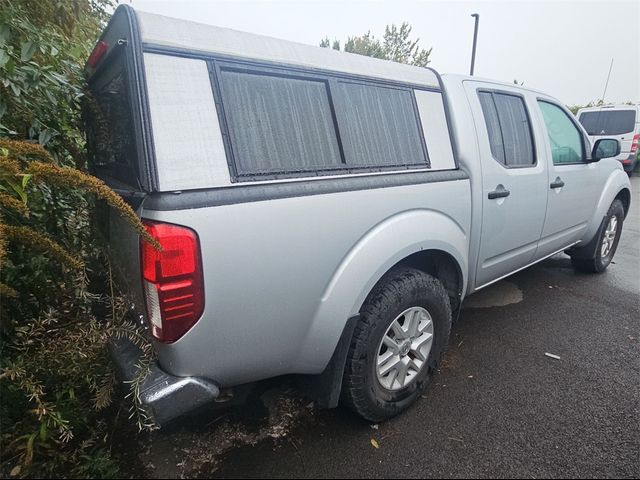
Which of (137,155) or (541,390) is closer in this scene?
(137,155)

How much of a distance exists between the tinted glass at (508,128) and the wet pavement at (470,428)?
4.68ft

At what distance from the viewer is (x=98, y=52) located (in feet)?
5.86

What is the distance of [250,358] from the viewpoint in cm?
154

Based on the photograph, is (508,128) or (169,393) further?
(508,128)

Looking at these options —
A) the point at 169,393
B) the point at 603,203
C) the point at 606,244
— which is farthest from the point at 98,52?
the point at 606,244

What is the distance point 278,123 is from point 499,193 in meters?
1.72

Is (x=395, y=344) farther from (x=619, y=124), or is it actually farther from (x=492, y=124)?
(x=619, y=124)

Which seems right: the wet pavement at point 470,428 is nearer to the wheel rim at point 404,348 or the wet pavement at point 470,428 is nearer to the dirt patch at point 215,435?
the dirt patch at point 215,435

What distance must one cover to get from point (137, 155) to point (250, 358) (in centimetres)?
93

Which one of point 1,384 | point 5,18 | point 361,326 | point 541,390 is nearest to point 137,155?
point 5,18

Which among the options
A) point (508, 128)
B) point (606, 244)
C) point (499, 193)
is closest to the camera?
point (499, 193)

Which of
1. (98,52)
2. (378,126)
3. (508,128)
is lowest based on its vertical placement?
(508,128)

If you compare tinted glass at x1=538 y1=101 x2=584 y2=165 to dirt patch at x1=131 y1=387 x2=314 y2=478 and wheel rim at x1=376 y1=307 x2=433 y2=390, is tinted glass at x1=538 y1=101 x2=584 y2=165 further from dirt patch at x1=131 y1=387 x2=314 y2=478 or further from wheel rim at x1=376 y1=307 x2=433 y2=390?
dirt patch at x1=131 y1=387 x2=314 y2=478

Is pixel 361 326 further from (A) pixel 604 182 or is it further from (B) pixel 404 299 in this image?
(A) pixel 604 182
